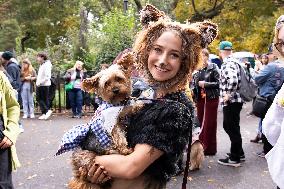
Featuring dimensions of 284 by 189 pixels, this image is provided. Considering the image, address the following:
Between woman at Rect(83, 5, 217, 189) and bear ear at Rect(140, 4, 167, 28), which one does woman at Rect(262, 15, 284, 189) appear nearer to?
woman at Rect(83, 5, 217, 189)

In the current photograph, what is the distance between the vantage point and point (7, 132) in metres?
3.63

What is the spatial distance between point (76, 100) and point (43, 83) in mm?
1183

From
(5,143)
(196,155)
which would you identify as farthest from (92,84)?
(196,155)

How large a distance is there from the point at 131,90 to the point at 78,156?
576 millimetres

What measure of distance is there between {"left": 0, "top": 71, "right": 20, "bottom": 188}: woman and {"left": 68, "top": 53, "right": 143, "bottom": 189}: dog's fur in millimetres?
1344

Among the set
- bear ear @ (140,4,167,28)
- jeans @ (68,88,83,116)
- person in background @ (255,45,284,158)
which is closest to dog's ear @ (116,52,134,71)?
bear ear @ (140,4,167,28)

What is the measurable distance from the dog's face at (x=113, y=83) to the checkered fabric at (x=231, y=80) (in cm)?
456

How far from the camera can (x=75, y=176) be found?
233 cm

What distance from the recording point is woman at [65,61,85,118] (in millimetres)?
12711

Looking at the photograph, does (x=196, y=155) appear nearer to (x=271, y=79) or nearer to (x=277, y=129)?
(x=271, y=79)

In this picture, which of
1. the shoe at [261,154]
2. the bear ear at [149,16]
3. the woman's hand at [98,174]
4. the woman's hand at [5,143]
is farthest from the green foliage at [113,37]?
the woman's hand at [98,174]

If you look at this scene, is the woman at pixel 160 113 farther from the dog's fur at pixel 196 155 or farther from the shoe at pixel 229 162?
the shoe at pixel 229 162

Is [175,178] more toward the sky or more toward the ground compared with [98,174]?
more toward the ground

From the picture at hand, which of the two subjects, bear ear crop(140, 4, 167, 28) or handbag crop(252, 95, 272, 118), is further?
handbag crop(252, 95, 272, 118)
